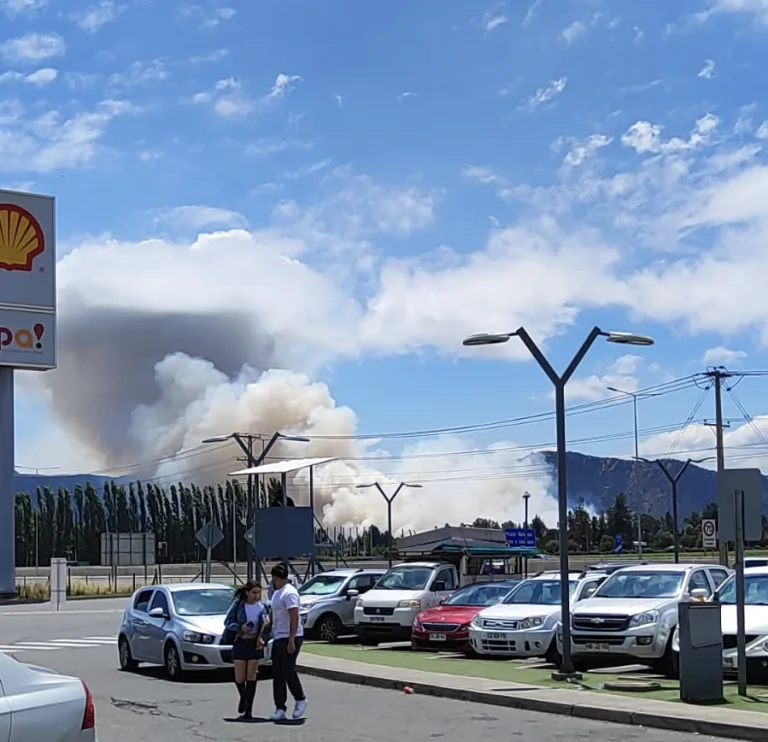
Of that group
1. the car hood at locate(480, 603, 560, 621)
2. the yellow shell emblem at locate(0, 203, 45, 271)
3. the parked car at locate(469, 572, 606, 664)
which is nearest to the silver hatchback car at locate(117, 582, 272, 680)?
the parked car at locate(469, 572, 606, 664)

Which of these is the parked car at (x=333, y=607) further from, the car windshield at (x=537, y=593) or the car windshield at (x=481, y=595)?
the car windshield at (x=537, y=593)

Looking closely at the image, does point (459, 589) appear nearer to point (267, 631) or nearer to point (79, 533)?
point (267, 631)

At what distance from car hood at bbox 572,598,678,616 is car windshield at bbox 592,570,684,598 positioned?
0.32m

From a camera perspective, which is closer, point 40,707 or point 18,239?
point 40,707

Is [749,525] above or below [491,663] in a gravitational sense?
above

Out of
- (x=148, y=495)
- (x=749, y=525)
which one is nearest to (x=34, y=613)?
(x=749, y=525)

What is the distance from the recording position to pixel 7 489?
57625mm

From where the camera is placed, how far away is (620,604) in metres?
19.3

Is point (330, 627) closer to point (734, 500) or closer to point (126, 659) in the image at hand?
point (126, 659)

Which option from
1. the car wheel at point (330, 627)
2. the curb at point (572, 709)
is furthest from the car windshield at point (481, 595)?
the curb at point (572, 709)

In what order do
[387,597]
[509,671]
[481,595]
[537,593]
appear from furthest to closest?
[387,597]
[481,595]
[537,593]
[509,671]

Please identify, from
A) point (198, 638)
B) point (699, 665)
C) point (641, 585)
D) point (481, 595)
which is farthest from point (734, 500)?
point (481, 595)

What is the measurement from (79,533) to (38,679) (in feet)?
364

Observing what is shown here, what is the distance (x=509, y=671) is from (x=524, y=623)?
59.2 inches
